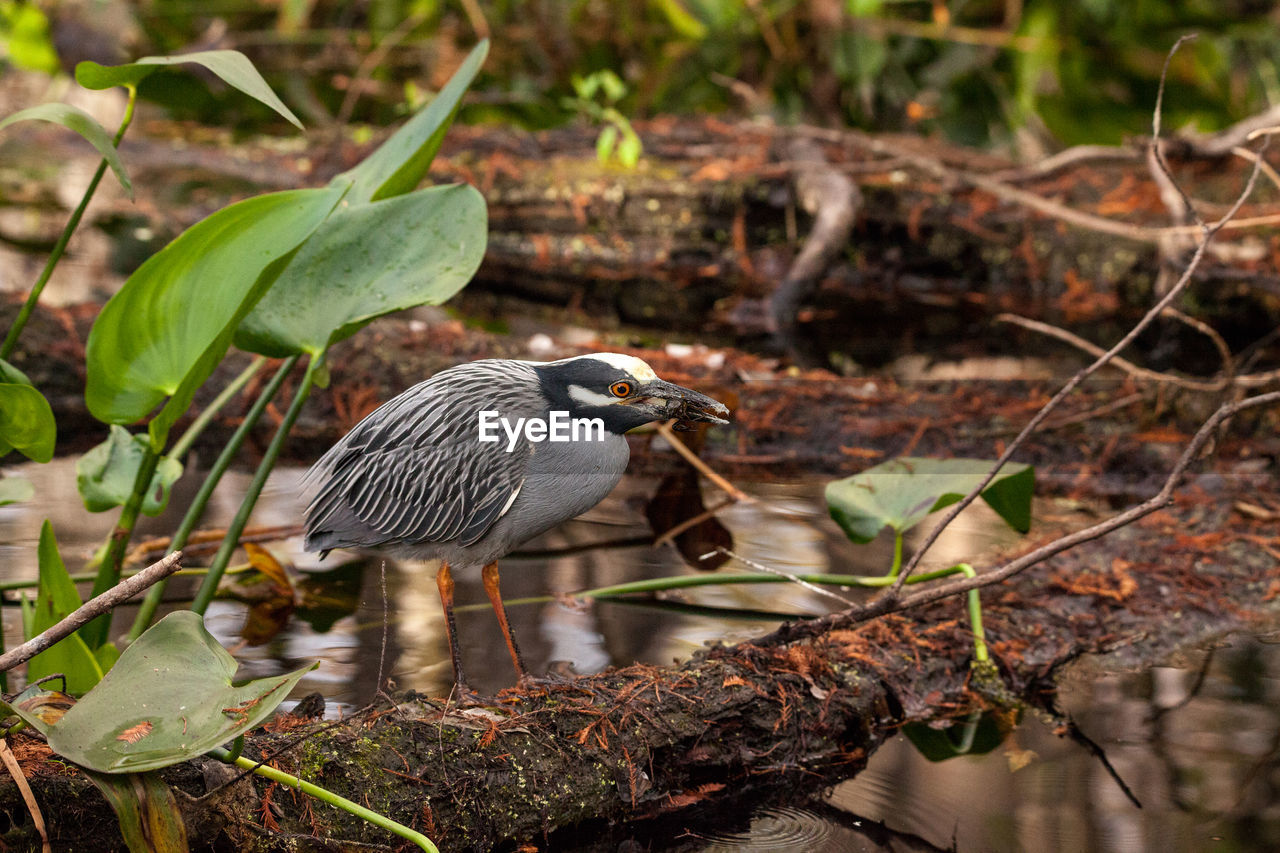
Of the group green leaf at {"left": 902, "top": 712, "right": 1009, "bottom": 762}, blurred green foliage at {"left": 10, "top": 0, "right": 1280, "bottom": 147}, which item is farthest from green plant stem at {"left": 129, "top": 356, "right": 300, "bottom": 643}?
blurred green foliage at {"left": 10, "top": 0, "right": 1280, "bottom": 147}

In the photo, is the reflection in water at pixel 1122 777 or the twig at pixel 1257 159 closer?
the reflection in water at pixel 1122 777

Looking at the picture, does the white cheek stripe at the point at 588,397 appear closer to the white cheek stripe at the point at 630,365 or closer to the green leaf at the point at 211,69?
the white cheek stripe at the point at 630,365

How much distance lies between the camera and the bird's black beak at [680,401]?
160 cm

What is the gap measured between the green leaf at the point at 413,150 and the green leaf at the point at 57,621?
2.54 ft

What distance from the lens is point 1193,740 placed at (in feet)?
7.36

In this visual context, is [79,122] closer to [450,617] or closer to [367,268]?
[367,268]

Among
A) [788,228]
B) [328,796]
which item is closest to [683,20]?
[788,228]

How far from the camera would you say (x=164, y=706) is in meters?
1.37

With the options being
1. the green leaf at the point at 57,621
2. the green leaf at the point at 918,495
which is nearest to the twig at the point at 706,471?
the green leaf at the point at 918,495

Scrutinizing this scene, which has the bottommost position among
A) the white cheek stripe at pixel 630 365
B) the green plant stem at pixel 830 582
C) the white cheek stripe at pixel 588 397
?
the green plant stem at pixel 830 582

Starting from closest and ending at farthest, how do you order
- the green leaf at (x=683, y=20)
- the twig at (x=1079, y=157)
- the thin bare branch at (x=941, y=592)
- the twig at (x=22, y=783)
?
1. the twig at (x=22, y=783)
2. the thin bare branch at (x=941, y=592)
3. the twig at (x=1079, y=157)
4. the green leaf at (x=683, y=20)

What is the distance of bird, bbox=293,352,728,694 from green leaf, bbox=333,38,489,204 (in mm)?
457

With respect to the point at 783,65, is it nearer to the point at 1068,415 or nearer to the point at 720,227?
A: the point at 720,227

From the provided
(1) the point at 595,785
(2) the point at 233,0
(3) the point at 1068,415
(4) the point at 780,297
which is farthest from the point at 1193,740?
(2) the point at 233,0
